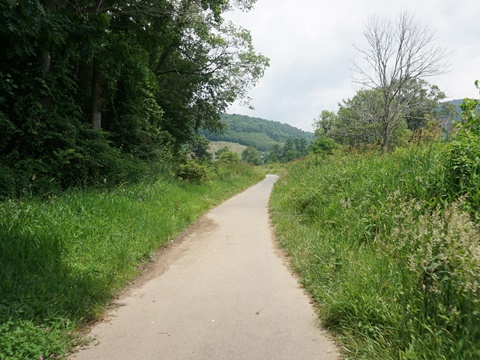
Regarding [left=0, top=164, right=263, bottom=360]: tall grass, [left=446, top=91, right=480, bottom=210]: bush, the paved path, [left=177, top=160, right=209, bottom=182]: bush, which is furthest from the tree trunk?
[left=446, top=91, right=480, bottom=210]: bush

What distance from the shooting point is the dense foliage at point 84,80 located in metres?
6.37

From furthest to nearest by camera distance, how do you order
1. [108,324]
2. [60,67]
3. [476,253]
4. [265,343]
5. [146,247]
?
[60,67] < [146,247] < [108,324] < [265,343] < [476,253]

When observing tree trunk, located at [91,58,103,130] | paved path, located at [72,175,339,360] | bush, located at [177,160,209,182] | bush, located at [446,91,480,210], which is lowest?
paved path, located at [72,175,339,360]

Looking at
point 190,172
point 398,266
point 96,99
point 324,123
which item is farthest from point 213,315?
point 324,123

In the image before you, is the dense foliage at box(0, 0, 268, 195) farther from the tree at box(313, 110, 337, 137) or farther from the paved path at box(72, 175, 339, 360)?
the tree at box(313, 110, 337, 137)

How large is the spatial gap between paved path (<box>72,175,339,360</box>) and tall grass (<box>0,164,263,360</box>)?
31 cm

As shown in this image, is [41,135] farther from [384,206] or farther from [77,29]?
[384,206]

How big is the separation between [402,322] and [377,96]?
78.8 feet

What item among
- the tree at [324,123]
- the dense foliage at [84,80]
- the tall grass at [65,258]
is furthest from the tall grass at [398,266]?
the tree at [324,123]

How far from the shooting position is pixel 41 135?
26.0 feet

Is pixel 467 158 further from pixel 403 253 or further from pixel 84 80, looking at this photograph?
pixel 84 80

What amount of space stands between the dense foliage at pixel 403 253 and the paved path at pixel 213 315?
1.10 feet

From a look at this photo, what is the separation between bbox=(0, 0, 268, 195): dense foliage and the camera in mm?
6366

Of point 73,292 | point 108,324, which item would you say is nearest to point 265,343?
point 108,324
